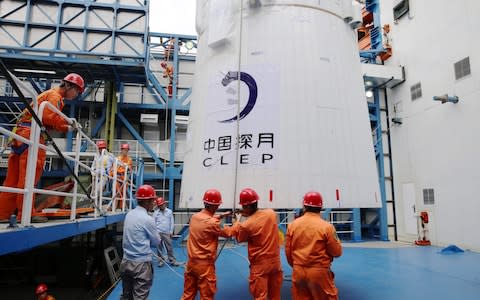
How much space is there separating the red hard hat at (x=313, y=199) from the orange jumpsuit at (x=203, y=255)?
1.17 metres

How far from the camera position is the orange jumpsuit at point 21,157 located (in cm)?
334

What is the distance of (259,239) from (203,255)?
0.77 meters

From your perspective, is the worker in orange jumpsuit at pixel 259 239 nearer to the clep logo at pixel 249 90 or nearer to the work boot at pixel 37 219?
the clep logo at pixel 249 90

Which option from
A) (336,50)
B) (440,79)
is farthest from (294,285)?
(440,79)

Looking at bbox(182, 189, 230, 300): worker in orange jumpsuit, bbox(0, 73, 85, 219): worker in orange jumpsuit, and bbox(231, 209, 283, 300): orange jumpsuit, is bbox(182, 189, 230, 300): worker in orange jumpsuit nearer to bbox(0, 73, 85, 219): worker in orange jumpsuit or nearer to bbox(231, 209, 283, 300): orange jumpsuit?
bbox(231, 209, 283, 300): orange jumpsuit

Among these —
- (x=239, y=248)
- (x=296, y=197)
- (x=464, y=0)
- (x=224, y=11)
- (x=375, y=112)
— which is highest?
(x=464, y=0)

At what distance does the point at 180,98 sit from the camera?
14.9 metres

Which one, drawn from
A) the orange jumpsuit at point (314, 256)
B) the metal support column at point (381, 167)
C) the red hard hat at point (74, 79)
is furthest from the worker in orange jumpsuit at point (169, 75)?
the orange jumpsuit at point (314, 256)

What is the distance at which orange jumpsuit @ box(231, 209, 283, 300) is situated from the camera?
4.32m

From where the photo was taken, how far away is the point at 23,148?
342 cm

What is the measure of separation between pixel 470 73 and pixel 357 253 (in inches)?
289

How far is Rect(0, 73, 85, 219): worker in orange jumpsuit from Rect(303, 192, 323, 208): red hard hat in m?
2.97

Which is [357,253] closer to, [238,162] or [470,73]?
[470,73]

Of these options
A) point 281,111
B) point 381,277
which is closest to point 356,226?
point 381,277
